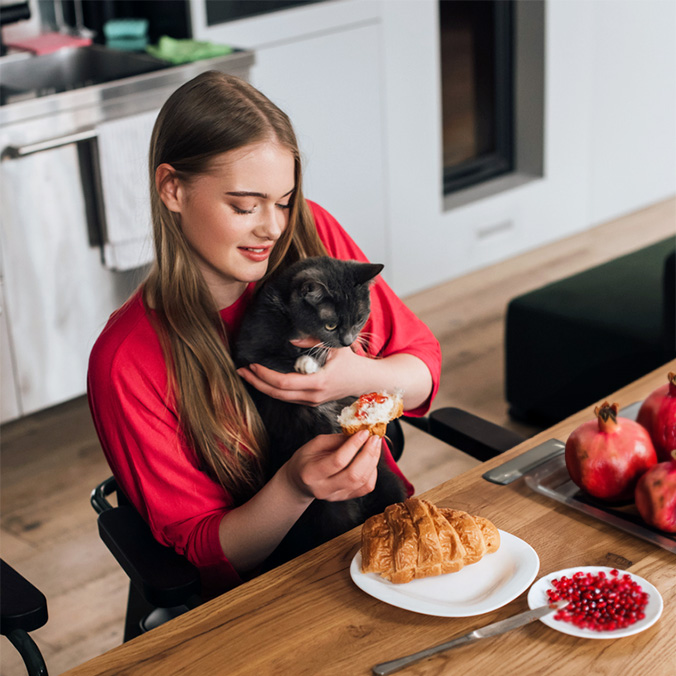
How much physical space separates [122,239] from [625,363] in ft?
5.32

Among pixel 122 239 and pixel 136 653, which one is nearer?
pixel 136 653

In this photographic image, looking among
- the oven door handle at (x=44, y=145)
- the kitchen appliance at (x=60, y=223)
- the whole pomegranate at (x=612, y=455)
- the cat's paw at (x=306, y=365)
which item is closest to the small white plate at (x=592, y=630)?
the whole pomegranate at (x=612, y=455)

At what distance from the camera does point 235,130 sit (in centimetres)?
128

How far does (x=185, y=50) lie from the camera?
311 cm

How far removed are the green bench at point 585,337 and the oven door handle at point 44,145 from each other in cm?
144

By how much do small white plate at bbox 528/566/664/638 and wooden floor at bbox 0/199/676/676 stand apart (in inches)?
55.7

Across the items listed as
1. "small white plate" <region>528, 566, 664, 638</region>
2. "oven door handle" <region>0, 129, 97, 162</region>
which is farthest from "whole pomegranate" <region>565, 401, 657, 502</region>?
"oven door handle" <region>0, 129, 97, 162</region>

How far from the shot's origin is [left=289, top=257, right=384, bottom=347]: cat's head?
140 centimetres

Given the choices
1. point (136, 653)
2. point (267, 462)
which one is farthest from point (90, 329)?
point (136, 653)

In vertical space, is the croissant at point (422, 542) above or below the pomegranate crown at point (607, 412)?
below

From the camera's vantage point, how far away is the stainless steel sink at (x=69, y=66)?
3123 mm

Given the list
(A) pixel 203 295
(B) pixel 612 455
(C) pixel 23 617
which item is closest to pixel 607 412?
(B) pixel 612 455

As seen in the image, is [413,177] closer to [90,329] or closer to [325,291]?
[90,329]

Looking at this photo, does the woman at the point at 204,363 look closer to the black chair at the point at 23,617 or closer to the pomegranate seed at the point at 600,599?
the black chair at the point at 23,617
